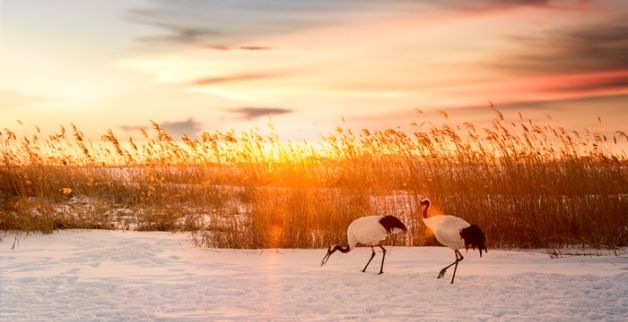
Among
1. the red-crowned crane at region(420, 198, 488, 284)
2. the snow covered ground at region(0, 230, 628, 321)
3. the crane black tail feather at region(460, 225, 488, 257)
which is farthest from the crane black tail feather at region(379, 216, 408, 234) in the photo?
the crane black tail feather at region(460, 225, 488, 257)

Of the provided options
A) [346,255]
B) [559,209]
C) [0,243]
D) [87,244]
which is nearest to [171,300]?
[346,255]

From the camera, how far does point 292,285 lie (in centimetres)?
655

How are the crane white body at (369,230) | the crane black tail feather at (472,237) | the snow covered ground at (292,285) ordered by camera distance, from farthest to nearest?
1. the crane white body at (369,230)
2. the crane black tail feather at (472,237)
3. the snow covered ground at (292,285)

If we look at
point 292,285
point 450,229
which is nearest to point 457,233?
point 450,229

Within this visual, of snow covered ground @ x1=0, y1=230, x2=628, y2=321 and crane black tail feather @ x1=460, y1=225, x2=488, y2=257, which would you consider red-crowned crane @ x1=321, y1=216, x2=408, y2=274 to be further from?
crane black tail feather @ x1=460, y1=225, x2=488, y2=257

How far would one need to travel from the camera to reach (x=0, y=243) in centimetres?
973

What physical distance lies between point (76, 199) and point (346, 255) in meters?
7.63

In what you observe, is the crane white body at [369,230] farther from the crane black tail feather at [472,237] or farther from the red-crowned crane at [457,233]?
the crane black tail feather at [472,237]

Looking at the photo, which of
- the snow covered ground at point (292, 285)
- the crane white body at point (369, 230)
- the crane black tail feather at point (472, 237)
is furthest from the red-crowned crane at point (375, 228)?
the crane black tail feather at point (472, 237)

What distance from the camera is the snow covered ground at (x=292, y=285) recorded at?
545 centimetres

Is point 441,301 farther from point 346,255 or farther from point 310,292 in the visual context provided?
point 346,255

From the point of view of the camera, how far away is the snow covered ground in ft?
17.9

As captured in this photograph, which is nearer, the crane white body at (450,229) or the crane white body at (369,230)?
the crane white body at (450,229)

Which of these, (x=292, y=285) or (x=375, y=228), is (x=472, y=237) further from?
(x=292, y=285)
